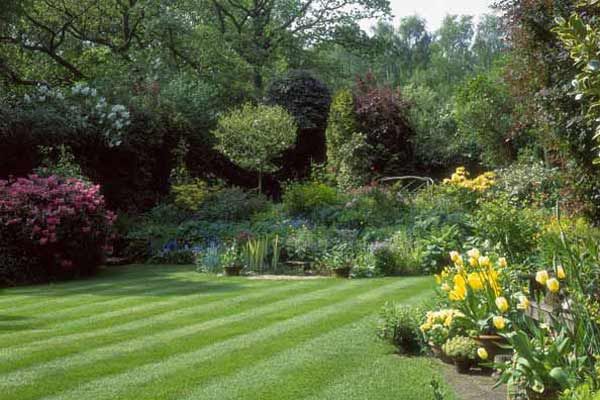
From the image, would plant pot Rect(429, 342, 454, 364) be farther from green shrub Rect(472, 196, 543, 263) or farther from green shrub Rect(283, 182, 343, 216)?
green shrub Rect(283, 182, 343, 216)

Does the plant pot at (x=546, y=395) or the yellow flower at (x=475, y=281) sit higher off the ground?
the yellow flower at (x=475, y=281)

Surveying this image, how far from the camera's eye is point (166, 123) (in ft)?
57.0

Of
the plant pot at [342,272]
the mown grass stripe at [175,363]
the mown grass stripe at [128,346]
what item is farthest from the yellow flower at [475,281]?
the plant pot at [342,272]

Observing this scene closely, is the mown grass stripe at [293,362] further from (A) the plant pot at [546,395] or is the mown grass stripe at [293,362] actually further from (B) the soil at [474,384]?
(A) the plant pot at [546,395]

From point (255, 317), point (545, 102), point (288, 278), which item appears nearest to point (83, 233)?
point (288, 278)

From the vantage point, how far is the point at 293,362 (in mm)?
5438

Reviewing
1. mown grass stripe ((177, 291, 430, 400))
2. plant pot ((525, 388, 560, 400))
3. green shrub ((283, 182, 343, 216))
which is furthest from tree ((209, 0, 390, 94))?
plant pot ((525, 388, 560, 400))

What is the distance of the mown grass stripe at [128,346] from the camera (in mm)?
5106

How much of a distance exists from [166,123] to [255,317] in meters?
11.0

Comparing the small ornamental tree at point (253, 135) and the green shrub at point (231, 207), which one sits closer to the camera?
the green shrub at point (231, 207)

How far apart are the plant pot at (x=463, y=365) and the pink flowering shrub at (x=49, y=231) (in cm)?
773

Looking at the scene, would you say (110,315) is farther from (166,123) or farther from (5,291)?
(166,123)

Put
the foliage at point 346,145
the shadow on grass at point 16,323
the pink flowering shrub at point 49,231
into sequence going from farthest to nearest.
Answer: the foliage at point 346,145, the pink flowering shrub at point 49,231, the shadow on grass at point 16,323

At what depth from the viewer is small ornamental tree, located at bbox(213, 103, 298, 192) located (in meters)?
16.7
